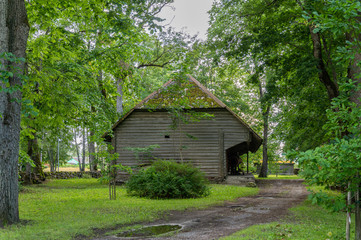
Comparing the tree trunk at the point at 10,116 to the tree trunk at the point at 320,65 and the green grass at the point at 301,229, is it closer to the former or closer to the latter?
the green grass at the point at 301,229

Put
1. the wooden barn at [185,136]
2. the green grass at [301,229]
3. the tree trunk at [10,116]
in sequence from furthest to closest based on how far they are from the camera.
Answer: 1. the wooden barn at [185,136]
2. the tree trunk at [10,116]
3. the green grass at [301,229]

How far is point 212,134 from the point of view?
22641 mm

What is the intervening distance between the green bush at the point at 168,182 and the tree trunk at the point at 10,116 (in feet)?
21.5

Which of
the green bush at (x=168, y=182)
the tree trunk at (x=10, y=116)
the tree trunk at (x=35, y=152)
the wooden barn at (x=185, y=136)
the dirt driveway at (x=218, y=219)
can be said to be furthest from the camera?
the wooden barn at (x=185, y=136)

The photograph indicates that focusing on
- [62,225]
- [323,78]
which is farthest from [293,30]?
[62,225]

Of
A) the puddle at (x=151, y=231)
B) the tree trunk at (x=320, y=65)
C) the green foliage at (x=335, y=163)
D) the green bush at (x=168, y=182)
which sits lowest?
the puddle at (x=151, y=231)

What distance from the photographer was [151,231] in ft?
25.5

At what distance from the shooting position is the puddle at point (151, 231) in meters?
7.40

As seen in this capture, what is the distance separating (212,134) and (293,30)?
1005cm

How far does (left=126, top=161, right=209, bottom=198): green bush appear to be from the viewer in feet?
45.9

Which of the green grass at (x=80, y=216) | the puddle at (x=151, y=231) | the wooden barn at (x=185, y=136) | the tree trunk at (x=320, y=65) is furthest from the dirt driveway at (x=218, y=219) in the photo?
the wooden barn at (x=185, y=136)

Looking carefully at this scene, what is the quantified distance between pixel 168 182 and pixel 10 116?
7554 millimetres

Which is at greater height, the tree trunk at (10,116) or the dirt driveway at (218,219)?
the tree trunk at (10,116)

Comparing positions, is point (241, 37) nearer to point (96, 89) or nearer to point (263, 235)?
point (96, 89)
